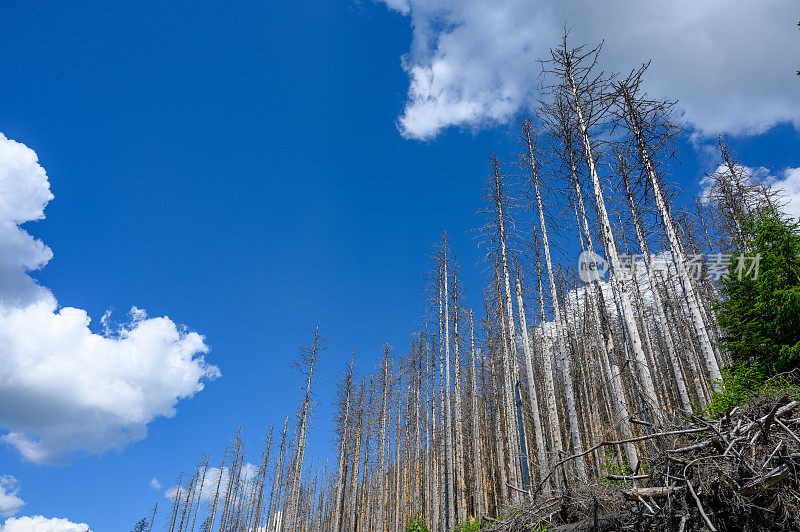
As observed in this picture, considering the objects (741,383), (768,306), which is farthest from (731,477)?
(768,306)

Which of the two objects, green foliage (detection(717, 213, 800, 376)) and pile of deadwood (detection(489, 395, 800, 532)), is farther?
green foliage (detection(717, 213, 800, 376))

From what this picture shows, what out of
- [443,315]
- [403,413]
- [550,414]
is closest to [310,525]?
[403,413]

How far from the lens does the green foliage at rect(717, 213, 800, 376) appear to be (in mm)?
6562

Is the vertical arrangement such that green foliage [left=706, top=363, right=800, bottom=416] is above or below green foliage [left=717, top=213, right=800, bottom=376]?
below

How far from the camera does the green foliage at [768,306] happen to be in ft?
21.5

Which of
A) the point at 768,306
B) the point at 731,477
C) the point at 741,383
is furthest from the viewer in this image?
the point at 768,306

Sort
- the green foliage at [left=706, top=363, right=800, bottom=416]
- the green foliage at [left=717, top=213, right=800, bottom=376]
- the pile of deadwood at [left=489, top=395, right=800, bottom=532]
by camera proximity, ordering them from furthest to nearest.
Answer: the green foliage at [left=717, top=213, right=800, bottom=376] → the green foliage at [left=706, top=363, right=800, bottom=416] → the pile of deadwood at [left=489, top=395, right=800, bottom=532]

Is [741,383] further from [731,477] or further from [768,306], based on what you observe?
[731,477]

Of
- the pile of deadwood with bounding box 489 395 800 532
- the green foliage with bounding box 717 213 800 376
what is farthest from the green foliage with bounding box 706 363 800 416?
the pile of deadwood with bounding box 489 395 800 532

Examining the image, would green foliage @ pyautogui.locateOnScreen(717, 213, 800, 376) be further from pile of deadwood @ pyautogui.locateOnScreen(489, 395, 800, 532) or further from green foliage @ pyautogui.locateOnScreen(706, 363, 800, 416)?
pile of deadwood @ pyautogui.locateOnScreen(489, 395, 800, 532)

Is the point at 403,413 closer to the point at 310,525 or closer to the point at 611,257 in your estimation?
the point at 611,257

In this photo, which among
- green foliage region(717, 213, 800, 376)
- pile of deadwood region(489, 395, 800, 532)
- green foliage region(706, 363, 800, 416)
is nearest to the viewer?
pile of deadwood region(489, 395, 800, 532)

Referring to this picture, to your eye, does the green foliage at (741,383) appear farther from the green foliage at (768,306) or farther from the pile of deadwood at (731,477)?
the pile of deadwood at (731,477)

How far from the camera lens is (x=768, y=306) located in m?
6.84
